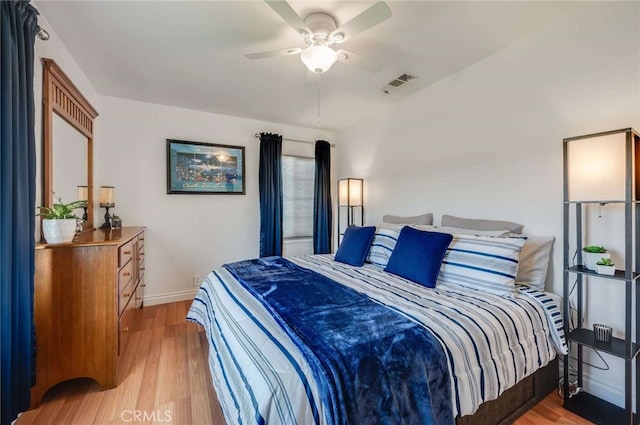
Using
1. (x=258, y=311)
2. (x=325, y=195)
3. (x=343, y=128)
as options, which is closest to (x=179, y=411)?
(x=258, y=311)

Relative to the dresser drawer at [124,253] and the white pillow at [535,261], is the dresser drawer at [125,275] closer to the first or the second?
the dresser drawer at [124,253]

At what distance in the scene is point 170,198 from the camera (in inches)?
138

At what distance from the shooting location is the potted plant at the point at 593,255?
5.26ft

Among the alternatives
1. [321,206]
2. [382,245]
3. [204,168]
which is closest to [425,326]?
[382,245]

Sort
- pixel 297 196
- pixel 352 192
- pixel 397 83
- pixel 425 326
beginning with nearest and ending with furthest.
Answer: pixel 425 326 < pixel 397 83 < pixel 352 192 < pixel 297 196

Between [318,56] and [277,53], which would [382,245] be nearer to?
[318,56]

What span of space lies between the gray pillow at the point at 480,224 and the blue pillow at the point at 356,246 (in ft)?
2.32

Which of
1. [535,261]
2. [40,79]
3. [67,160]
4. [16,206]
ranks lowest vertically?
[535,261]

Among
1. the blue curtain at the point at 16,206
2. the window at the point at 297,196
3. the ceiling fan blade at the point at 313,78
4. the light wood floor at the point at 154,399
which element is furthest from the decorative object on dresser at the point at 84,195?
the ceiling fan blade at the point at 313,78

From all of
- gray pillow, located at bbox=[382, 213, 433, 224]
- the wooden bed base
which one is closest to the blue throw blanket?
the wooden bed base

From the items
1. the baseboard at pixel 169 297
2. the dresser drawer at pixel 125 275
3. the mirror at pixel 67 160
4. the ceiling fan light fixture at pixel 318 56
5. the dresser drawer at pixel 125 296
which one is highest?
the ceiling fan light fixture at pixel 318 56

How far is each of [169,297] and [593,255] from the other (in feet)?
13.4

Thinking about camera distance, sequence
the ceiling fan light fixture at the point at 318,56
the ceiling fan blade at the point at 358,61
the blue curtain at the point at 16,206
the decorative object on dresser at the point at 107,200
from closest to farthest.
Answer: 1. the blue curtain at the point at 16,206
2. the ceiling fan light fixture at the point at 318,56
3. the ceiling fan blade at the point at 358,61
4. the decorative object on dresser at the point at 107,200

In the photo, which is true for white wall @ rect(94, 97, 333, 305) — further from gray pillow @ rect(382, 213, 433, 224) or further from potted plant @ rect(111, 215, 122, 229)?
gray pillow @ rect(382, 213, 433, 224)
